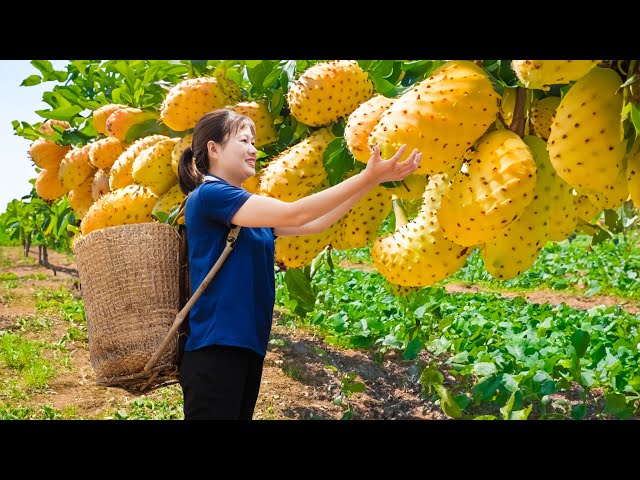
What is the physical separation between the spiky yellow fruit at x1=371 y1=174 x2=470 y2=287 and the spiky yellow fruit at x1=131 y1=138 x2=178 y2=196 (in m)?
1.22

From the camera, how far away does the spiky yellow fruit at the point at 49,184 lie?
474 centimetres

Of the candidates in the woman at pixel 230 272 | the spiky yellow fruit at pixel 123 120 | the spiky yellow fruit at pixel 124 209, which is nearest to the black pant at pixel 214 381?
the woman at pixel 230 272

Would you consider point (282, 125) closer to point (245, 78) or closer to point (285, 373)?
point (245, 78)

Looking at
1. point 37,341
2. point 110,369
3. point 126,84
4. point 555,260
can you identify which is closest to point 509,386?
point 110,369

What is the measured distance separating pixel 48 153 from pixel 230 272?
3.24 m

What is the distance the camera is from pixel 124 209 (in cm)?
269

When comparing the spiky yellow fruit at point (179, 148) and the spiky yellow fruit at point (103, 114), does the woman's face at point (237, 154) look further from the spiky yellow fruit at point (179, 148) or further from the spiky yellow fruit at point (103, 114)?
the spiky yellow fruit at point (103, 114)

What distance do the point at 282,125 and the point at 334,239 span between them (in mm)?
444

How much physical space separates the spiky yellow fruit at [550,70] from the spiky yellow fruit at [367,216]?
0.95 metres

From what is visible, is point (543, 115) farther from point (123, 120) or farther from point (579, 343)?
point (579, 343)

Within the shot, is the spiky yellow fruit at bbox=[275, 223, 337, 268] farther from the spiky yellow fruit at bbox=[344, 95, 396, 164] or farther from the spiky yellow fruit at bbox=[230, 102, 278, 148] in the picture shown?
the spiky yellow fruit at bbox=[344, 95, 396, 164]

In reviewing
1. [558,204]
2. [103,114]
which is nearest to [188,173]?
[558,204]

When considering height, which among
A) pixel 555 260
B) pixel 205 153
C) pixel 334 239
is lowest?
pixel 555 260
